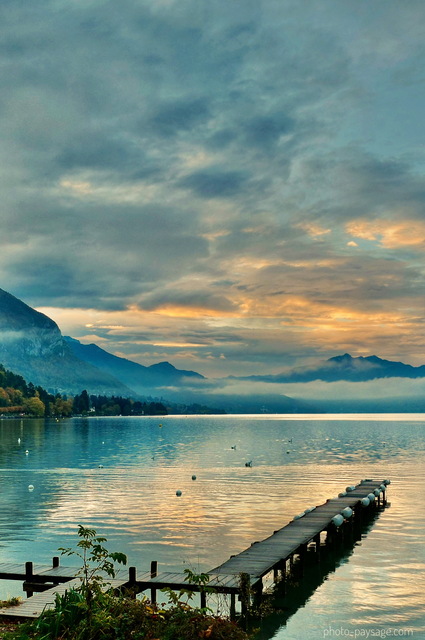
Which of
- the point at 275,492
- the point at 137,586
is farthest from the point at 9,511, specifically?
the point at 137,586

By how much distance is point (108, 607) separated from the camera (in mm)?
20516

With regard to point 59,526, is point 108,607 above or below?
above

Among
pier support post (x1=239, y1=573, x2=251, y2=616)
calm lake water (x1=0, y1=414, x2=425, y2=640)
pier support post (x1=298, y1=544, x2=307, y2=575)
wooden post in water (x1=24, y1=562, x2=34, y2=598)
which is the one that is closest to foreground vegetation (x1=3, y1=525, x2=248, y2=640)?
pier support post (x1=239, y1=573, x2=251, y2=616)

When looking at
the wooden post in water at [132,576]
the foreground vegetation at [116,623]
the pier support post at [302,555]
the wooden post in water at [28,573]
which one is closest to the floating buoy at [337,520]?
the pier support post at [302,555]

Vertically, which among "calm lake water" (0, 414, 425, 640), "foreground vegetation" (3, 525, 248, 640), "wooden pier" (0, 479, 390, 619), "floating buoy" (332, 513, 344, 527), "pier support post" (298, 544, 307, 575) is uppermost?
"foreground vegetation" (3, 525, 248, 640)

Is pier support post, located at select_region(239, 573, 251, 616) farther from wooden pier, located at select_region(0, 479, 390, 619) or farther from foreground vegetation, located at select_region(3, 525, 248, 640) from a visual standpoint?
foreground vegetation, located at select_region(3, 525, 248, 640)

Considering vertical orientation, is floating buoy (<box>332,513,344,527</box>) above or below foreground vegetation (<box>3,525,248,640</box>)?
below

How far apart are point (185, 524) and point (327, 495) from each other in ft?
75.0

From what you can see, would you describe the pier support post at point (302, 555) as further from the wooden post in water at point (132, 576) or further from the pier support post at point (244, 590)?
the wooden post in water at point (132, 576)

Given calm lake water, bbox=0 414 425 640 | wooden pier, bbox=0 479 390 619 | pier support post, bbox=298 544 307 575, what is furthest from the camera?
pier support post, bbox=298 544 307 575

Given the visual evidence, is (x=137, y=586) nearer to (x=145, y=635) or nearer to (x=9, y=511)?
(x=145, y=635)

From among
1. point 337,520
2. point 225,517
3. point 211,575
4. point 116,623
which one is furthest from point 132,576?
point 225,517

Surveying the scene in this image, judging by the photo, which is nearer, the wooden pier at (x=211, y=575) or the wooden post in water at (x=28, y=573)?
the wooden pier at (x=211, y=575)

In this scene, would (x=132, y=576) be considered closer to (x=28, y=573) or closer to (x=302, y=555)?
(x=28, y=573)
